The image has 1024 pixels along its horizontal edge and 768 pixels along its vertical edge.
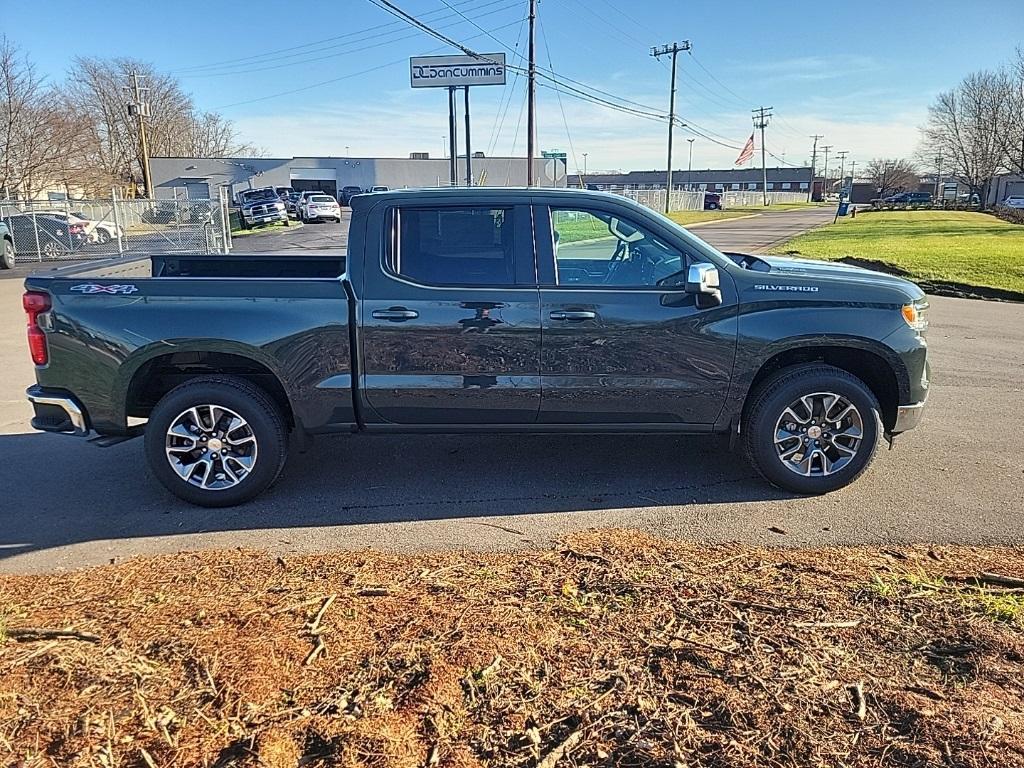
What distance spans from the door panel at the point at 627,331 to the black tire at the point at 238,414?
172 cm

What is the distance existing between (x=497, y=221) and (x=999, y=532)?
3456mm

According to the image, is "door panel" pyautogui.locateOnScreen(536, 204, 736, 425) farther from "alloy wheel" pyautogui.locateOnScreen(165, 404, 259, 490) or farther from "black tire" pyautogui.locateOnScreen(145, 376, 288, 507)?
"alloy wheel" pyautogui.locateOnScreen(165, 404, 259, 490)

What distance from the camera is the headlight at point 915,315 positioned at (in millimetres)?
4668

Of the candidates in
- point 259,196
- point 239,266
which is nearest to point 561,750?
point 239,266

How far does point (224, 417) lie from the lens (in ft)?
15.1

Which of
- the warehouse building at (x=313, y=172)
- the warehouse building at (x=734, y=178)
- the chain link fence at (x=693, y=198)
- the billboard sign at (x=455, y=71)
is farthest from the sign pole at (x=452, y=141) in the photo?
the warehouse building at (x=734, y=178)

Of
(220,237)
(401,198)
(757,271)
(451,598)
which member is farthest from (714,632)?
(220,237)

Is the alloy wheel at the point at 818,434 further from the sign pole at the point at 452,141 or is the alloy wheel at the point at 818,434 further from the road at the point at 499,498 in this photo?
the sign pole at the point at 452,141

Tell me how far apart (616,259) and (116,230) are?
953 inches

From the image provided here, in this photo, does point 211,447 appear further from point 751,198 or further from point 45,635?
point 751,198

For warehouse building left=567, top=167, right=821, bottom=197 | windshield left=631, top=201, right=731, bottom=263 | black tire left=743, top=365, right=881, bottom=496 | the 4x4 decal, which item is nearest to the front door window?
windshield left=631, top=201, right=731, bottom=263

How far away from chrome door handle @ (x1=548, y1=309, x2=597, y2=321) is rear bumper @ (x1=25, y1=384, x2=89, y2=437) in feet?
9.69

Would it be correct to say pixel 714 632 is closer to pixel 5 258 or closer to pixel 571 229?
pixel 571 229

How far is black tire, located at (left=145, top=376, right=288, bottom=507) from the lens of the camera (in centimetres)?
455
